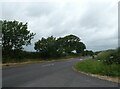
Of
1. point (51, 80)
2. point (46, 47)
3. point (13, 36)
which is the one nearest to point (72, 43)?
point (46, 47)

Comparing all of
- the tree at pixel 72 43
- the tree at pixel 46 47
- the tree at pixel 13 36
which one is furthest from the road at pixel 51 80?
the tree at pixel 72 43

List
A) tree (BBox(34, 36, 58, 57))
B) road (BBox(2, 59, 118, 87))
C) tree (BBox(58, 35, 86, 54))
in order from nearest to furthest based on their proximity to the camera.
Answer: road (BBox(2, 59, 118, 87)) → tree (BBox(34, 36, 58, 57)) → tree (BBox(58, 35, 86, 54))

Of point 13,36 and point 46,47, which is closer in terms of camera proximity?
point 13,36

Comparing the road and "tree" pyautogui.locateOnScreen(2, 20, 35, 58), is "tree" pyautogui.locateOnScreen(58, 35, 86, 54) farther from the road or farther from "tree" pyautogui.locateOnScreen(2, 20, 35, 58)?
the road

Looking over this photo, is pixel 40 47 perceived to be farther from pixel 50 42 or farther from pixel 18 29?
pixel 18 29

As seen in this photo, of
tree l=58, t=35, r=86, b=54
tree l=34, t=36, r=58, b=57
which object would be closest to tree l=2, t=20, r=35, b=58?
tree l=34, t=36, r=58, b=57

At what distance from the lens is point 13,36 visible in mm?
41594

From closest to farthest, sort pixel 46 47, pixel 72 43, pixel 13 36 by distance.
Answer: pixel 13 36 → pixel 46 47 → pixel 72 43

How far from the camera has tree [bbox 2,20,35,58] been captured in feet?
136

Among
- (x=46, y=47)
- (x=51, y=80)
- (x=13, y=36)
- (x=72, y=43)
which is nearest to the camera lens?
(x=51, y=80)

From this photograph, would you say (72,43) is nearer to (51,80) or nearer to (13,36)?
(13,36)

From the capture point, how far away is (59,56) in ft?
239

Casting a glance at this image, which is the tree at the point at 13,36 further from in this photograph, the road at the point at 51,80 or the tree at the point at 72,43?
the tree at the point at 72,43

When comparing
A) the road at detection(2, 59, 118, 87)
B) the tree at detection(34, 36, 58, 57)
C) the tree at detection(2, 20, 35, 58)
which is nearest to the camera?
the road at detection(2, 59, 118, 87)
